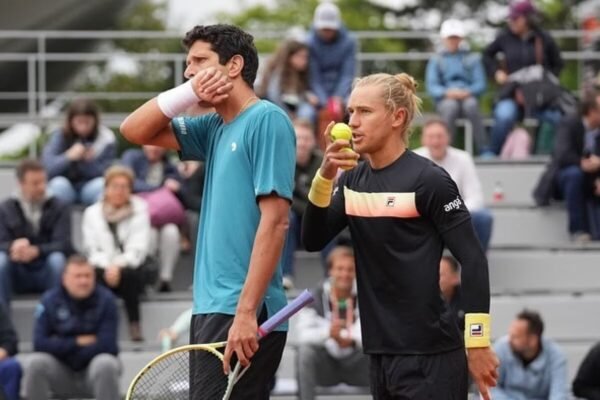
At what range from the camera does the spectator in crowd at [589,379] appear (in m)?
10.2

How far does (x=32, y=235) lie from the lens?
38.8 ft

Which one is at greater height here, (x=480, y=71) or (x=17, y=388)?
(x=480, y=71)

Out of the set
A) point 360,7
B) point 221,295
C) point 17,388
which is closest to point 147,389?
point 221,295

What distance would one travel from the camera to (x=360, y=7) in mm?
34125

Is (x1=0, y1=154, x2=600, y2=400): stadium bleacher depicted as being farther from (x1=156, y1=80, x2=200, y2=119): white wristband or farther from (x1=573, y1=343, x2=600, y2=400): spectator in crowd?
(x1=156, y1=80, x2=200, y2=119): white wristband

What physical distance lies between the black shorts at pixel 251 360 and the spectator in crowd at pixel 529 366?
4.75 metres

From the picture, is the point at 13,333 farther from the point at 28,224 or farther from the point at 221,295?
the point at 221,295

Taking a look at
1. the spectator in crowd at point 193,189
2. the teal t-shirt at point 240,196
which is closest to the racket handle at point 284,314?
the teal t-shirt at point 240,196

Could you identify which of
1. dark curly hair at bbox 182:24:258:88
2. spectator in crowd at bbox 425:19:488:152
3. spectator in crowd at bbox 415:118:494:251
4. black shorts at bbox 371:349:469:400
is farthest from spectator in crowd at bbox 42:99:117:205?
black shorts at bbox 371:349:469:400

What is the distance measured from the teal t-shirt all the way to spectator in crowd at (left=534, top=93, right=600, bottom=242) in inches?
289

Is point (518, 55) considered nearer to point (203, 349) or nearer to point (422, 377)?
point (422, 377)

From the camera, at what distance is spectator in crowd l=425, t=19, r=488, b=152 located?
1436cm

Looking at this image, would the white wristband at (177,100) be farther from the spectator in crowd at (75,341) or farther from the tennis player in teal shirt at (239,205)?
the spectator in crowd at (75,341)

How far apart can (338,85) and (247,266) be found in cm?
838
